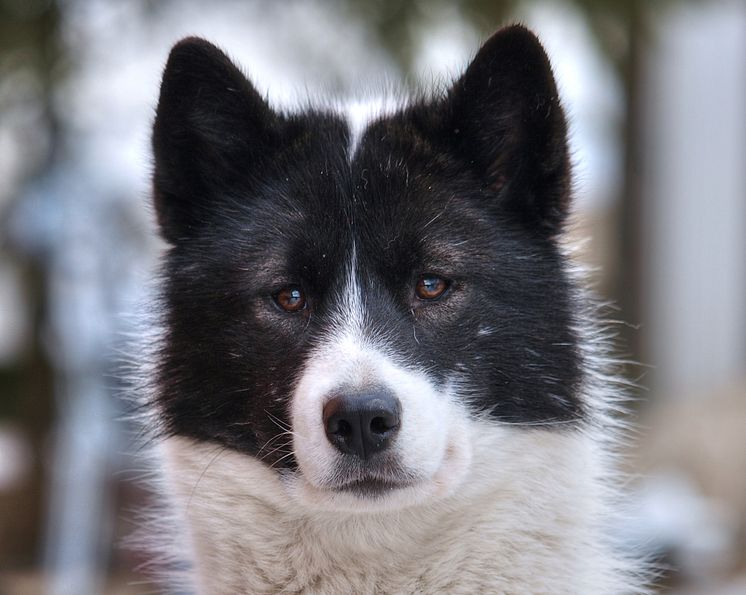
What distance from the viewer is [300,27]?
26.6 feet

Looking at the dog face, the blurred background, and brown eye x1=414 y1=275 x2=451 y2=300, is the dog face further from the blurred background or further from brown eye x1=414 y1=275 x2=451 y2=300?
the blurred background

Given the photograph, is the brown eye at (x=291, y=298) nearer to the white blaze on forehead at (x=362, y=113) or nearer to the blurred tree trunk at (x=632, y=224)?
the white blaze on forehead at (x=362, y=113)

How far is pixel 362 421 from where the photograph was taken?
2.64 metres

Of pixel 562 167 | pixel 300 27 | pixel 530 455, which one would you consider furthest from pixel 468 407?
pixel 300 27

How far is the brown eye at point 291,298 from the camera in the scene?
9.98 feet

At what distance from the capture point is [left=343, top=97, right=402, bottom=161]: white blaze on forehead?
329cm

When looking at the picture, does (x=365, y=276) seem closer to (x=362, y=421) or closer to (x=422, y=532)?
(x=362, y=421)

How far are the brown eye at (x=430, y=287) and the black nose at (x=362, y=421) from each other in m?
0.45

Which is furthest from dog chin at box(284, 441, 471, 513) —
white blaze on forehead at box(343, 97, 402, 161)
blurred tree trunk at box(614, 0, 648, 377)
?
blurred tree trunk at box(614, 0, 648, 377)

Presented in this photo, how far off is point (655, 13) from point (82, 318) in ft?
16.7

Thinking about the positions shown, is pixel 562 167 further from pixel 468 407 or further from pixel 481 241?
pixel 468 407

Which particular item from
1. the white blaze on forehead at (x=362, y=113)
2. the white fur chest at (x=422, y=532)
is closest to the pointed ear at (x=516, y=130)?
the white blaze on forehead at (x=362, y=113)

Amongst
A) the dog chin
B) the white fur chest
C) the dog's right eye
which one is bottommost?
the white fur chest

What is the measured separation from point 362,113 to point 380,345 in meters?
0.97
